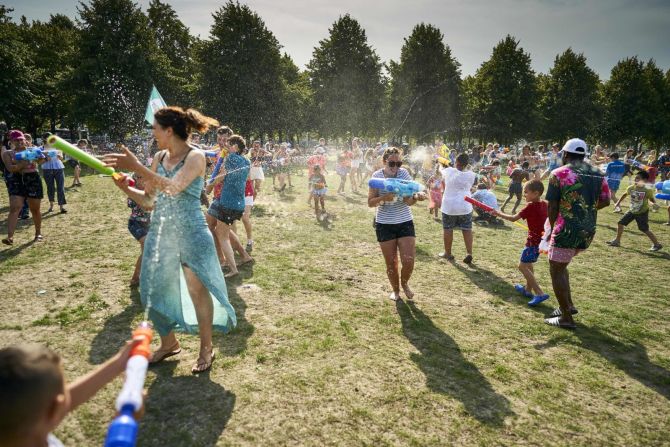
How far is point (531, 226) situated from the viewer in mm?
5941

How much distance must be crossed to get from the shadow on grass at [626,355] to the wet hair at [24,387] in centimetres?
503

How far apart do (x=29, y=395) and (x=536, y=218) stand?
20.6 ft

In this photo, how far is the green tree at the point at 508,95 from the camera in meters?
42.7

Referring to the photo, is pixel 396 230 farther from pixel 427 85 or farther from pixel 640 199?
pixel 427 85

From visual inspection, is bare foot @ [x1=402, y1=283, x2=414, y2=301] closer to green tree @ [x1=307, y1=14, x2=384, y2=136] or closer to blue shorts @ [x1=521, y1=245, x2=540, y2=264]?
blue shorts @ [x1=521, y1=245, x2=540, y2=264]

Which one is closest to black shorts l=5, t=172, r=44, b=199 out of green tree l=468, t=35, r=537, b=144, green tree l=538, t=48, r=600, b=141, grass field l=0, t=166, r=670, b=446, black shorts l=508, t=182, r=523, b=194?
grass field l=0, t=166, r=670, b=446

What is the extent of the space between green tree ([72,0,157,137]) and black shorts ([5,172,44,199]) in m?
27.4

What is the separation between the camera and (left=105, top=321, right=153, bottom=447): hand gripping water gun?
1.28m

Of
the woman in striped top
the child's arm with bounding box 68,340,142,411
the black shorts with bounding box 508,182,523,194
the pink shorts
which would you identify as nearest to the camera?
the child's arm with bounding box 68,340,142,411

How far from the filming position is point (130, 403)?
1376mm

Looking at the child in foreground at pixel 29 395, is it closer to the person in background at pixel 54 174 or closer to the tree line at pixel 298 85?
the person in background at pixel 54 174

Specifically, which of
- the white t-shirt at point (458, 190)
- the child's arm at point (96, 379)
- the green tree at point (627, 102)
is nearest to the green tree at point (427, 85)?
the green tree at point (627, 102)

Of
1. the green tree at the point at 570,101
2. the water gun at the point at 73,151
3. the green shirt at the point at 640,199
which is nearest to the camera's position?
the water gun at the point at 73,151

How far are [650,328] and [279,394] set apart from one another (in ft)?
17.6
